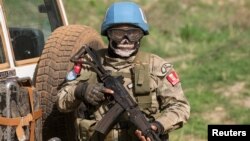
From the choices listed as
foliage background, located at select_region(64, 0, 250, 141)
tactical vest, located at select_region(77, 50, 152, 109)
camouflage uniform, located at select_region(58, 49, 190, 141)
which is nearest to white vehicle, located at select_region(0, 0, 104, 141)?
camouflage uniform, located at select_region(58, 49, 190, 141)

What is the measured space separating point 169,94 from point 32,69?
53.2 inches

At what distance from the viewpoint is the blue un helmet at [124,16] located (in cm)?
439

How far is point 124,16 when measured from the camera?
4.40 metres

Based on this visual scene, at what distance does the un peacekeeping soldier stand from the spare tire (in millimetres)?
396

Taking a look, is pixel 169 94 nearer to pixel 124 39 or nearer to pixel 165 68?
pixel 165 68

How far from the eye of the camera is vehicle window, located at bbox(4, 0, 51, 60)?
5238 mm

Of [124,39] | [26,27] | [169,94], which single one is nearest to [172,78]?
[169,94]

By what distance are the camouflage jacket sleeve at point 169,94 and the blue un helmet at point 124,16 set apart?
0.97ft

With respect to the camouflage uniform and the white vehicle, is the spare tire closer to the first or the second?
the white vehicle

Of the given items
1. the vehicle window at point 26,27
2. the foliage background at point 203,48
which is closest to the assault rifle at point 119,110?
the vehicle window at point 26,27

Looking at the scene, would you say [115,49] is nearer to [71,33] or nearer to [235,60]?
[71,33]

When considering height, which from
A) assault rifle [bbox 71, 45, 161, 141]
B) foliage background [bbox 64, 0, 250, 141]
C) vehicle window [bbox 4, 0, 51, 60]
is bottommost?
foliage background [bbox 64, 0, 250, 141]

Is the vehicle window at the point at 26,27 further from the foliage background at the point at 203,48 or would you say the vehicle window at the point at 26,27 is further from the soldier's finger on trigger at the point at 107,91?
the foliage background at the point at 203,48

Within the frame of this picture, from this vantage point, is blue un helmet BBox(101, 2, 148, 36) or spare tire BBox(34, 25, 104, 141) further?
spare tire BBox(34, 25, 104, 141)
